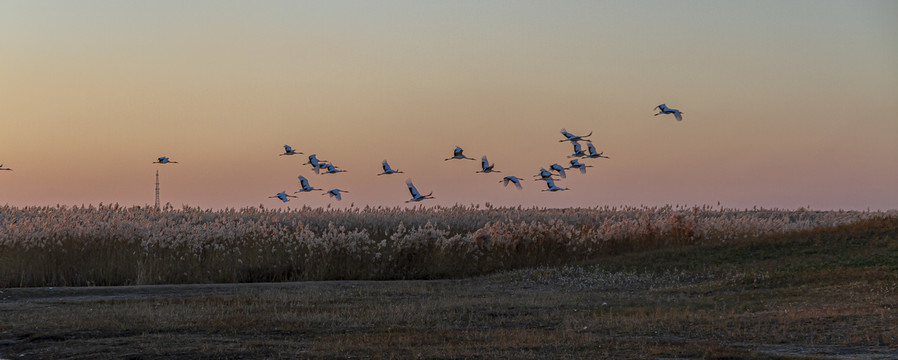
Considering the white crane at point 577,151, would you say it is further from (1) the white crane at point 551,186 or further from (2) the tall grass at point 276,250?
(2) the tall grass at point 276,250

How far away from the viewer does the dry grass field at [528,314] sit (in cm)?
1231

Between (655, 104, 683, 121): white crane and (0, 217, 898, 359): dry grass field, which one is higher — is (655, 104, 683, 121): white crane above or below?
above

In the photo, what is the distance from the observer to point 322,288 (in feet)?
70.3

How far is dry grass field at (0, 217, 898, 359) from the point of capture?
40.4 feet

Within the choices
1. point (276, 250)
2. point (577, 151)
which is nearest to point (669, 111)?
point (577, 151)

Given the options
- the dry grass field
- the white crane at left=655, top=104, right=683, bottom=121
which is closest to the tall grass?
the dry grass field

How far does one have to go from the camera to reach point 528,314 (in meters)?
16.2

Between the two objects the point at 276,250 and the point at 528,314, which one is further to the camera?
the point at 276,250

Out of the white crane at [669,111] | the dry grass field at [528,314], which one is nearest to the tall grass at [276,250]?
the dry grass field at [528,314]

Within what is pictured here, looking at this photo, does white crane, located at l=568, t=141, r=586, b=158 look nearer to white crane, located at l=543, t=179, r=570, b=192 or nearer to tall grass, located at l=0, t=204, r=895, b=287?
white crane, located at l=543, t=179, r=570, b=192

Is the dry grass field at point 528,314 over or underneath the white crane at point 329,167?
underneath

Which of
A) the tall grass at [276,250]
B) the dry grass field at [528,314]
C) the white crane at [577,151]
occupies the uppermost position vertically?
the white crane at [577,151]

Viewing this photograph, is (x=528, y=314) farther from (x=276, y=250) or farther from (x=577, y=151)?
(x=276, y=250)

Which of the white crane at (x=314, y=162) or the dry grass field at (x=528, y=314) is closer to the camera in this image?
the dry grass field at (x=528, y=314)
